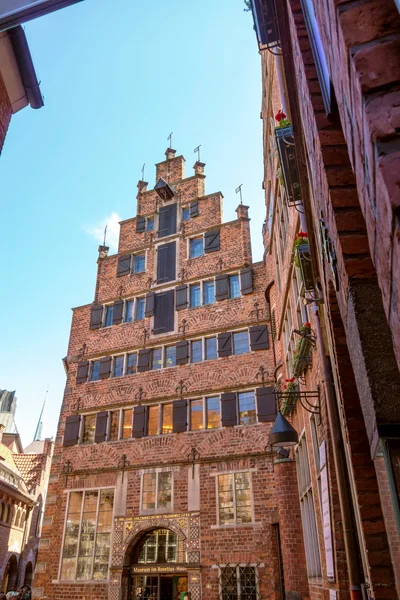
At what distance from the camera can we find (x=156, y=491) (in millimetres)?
14141

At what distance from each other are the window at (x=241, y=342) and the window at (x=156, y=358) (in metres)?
2.93

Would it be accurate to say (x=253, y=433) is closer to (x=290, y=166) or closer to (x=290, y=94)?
(x=290, y=166)

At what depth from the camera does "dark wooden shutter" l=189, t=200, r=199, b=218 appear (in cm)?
1893

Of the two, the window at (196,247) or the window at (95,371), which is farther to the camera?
the window at (196,247)

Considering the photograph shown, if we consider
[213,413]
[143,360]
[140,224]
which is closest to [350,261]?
[213,413]

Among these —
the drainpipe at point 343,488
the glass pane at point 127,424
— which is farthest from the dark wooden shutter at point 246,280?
the drainpipe at point 343,488

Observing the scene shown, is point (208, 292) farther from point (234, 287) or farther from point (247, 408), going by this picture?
point (247, 408)

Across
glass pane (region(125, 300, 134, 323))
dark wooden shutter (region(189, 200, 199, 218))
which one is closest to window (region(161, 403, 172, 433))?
glass pane (region(125, 300, 134, 323))

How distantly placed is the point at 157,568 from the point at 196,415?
181 inches

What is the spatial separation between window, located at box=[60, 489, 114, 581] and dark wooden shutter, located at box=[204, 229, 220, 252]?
9.53 meters

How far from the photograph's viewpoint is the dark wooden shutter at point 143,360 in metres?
16.4

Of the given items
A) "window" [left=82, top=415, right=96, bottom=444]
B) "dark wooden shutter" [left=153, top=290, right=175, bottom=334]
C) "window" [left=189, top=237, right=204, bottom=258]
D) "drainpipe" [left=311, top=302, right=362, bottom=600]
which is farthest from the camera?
"window" [left=189, top=237, right=204, bottom=258]

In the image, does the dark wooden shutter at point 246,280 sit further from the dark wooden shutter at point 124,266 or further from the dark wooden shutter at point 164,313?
the dark wooden shutter at point 124,266

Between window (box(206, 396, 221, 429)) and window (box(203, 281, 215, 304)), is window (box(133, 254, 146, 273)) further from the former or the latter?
window (box(206, 396, 221, 429))
